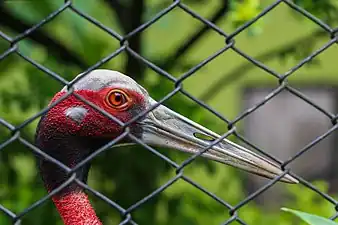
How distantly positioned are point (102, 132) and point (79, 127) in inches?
3.0

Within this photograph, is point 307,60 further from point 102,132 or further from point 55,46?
point 55,46

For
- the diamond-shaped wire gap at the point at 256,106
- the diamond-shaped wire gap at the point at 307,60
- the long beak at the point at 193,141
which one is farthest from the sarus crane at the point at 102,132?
the diamond-shaped wire gap at the point at 307,60

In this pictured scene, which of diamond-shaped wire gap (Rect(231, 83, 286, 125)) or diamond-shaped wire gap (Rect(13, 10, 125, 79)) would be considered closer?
diamond-shaped wire gap (Rect(231, 83, 286, 125))

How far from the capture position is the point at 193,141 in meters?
2.58

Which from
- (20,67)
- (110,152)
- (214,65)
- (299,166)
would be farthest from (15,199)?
(299,166)

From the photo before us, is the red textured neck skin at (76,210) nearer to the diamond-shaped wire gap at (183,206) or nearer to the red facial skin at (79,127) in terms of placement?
the red facial skin at (79,127)

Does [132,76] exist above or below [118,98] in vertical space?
above

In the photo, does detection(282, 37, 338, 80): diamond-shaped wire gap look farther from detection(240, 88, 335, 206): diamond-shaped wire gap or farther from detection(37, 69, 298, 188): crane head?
detection(240, 88, 335, 206): diamond-shaped wire gap

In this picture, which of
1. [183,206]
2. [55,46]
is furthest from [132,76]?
[183,206]

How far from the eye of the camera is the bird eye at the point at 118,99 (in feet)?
8.39

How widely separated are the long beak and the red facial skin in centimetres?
7

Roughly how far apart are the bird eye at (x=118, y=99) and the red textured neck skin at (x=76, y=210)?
0.29 m

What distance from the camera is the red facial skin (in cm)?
254

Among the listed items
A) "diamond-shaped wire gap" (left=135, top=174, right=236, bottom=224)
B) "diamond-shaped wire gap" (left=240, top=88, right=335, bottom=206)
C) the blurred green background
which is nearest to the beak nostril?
the blurred green background
